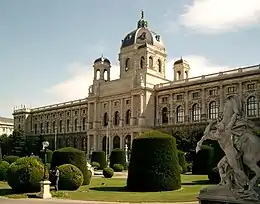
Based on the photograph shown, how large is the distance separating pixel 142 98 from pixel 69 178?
48.6m

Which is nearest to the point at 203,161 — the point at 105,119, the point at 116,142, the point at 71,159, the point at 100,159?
the point at 71,159

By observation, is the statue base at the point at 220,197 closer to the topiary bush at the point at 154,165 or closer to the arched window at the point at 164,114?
the topiary bush at the point at 154,165

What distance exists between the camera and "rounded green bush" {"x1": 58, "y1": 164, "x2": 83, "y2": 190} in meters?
21.5

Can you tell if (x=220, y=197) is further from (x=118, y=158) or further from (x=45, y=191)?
(x=118, y=158)

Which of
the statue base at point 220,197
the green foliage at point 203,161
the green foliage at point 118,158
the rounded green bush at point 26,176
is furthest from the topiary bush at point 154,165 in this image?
the green foliage at point 118,158

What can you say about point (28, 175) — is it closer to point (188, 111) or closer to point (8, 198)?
point (8, 198)

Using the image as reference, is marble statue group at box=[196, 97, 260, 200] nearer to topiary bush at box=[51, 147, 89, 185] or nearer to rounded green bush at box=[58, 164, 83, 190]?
rounded green bush at box=[58, 164, 83, 190]

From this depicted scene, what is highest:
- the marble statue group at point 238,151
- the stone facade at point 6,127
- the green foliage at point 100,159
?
the stone facade at point 6,127

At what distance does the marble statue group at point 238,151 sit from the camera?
34.3 ft

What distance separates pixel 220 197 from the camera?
1088 cm

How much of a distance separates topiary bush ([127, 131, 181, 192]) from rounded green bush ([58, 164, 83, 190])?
2929mm

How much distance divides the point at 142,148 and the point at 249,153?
10.9 metres

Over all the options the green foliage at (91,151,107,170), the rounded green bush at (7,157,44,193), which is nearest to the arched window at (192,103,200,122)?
the green foliage at (91,151,107,170)

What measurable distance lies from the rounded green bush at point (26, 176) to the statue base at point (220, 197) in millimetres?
11442
